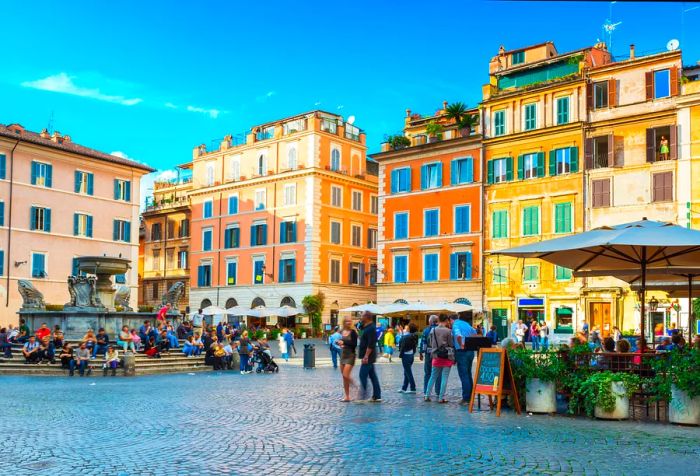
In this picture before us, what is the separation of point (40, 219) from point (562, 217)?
2980cm

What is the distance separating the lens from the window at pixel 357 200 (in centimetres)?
6141

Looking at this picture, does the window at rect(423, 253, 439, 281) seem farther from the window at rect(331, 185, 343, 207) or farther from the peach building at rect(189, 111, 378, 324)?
the window at rect(331, 185, 343, 207)

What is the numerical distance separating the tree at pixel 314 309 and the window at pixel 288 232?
458 cm

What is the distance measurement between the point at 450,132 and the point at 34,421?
41.0m

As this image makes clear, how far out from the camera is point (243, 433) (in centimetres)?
1059

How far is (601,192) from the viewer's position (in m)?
43.1

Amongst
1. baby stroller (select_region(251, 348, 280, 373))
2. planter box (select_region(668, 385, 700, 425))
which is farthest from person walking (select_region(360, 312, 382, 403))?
baby stroller (select_region(251, 348, 280, 373))

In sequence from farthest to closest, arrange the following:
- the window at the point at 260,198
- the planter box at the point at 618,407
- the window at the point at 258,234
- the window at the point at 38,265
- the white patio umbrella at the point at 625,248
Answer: the window at the point at 260,198 < the window at the point at 258,234 < the window at the point at 38,265 < the white patio umbrella at the point at 625,248 < the planter box at the point at 618,407

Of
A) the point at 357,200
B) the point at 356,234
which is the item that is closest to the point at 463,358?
the point at 356,234

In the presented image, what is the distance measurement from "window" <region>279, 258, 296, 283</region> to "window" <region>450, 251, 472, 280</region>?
13666 mm

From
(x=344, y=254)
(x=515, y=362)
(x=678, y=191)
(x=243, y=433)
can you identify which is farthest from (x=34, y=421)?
(x=344, y=254)

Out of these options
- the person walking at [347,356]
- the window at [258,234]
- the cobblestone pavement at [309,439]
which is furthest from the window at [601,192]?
the person walking at [347,356]

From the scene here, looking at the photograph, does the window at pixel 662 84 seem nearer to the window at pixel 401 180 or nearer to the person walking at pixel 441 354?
the window at pixel 401 180

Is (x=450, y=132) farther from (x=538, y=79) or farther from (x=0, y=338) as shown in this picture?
(x=0, y=338)
